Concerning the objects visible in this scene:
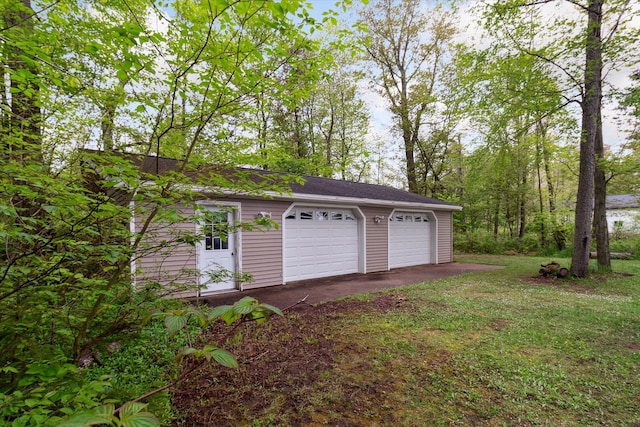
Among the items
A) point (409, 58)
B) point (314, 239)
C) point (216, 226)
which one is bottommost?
point (314, 239)

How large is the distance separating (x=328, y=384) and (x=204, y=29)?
10.8 ft

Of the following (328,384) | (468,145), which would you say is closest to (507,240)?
(468,145)

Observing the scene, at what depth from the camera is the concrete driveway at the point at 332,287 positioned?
573 centimetres

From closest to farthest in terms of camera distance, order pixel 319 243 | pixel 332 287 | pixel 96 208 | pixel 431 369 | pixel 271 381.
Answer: pixel 96 208
pixel 271 381
pixel 431 369
pixel 332 287
pixel 319 243

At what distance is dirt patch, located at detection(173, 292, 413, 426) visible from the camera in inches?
93.1

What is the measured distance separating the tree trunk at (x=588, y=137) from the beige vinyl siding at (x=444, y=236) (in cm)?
414

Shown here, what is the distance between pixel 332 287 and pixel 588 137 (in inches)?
293

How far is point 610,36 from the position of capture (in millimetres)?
6844

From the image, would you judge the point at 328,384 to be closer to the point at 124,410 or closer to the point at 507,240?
the point at 124,410

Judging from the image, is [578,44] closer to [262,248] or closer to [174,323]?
[262,248]

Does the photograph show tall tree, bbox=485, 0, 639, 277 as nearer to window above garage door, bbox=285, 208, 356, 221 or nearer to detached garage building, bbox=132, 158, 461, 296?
detached garage building, bbox=132, 158, 461, 296

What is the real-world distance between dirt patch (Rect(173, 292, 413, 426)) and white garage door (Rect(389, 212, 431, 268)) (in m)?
6.00

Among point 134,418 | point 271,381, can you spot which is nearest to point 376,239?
point 271,381

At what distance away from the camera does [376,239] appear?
912 centimetres
